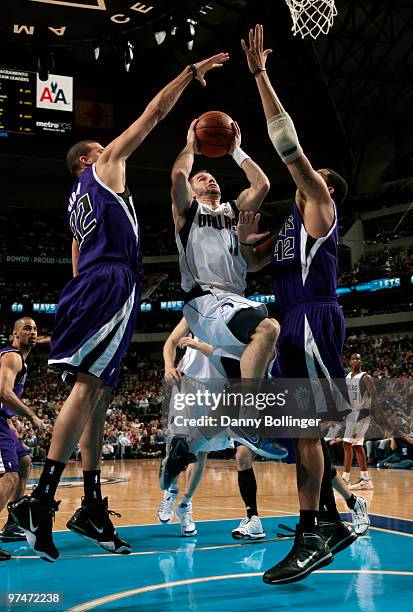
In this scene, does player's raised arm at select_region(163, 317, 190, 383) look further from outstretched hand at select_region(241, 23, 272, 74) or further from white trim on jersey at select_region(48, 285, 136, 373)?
outstretched hand at select_region(241, 23, 272, 74)

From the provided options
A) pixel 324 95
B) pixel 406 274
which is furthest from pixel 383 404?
pixel 324 95

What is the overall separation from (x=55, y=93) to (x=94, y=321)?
13.3 meters

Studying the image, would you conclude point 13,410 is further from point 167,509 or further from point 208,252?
point 208,252

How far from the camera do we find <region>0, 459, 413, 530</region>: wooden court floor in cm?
805

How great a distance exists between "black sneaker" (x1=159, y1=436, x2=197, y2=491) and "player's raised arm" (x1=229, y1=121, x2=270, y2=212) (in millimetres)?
2465

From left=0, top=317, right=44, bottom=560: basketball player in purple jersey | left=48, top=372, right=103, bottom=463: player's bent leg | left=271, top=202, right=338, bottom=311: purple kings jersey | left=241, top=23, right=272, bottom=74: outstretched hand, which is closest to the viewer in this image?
left=48, top=372, right=103, bottom=463: player's bent leg

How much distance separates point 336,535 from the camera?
423 cm

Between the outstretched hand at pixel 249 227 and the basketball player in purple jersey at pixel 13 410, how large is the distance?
94.6 inches

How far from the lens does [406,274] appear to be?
91.3 ft

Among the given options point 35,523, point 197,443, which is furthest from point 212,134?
point 35,523

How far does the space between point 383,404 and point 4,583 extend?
48.1 ft

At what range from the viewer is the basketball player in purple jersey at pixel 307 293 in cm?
398

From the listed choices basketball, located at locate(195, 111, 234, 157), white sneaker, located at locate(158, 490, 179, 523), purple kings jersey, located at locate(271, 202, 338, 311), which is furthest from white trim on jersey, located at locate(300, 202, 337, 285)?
white sneaker, located at locate(158, 490, 179, 523)

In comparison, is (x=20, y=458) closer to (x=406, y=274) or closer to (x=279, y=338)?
(x=279, y=338)
